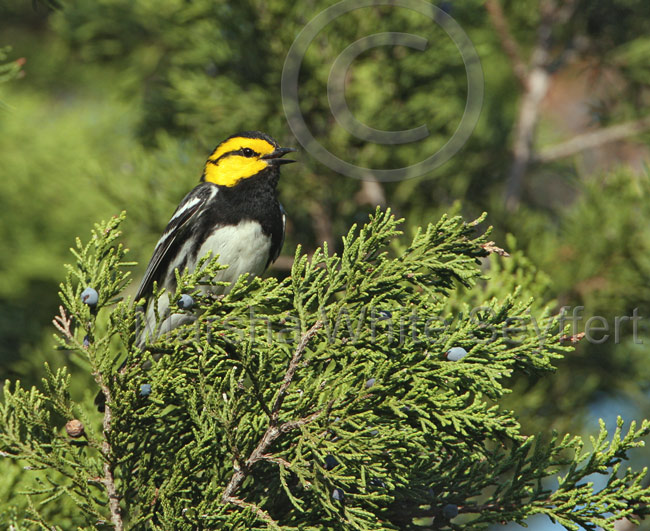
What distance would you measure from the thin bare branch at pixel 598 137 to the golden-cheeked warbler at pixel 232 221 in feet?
5.72

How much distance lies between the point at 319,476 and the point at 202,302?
2.15 ft

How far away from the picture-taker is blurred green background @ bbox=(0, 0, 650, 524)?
3951mm

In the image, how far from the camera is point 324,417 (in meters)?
2.10

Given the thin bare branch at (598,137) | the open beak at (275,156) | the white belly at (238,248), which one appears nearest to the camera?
the white belly at (238,248)

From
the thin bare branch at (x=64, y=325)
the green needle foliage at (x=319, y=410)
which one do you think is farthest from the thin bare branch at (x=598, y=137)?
the thin bare branch at (x=64, y=325)

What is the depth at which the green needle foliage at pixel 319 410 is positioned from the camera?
2.13m

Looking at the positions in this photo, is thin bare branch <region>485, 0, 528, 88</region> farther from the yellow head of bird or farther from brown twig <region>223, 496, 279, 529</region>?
brown twig <region>223, 496, 279, 529</region>

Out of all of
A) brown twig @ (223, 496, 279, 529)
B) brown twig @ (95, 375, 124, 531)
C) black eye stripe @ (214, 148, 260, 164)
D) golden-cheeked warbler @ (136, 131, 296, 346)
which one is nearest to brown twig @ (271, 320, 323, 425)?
brown twig @ (223, 496, 279, 529)

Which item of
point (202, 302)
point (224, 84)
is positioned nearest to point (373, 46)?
point (224, 84)

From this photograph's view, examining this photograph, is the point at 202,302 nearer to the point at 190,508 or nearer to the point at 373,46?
the point at 190,508

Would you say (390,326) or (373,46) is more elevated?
(373,46)

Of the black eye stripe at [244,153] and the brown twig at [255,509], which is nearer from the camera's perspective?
the brown twig at [255,509]

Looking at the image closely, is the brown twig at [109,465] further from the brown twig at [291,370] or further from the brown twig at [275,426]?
the brown twig at [291,370]

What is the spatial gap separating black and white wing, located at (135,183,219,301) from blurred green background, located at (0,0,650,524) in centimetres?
53
